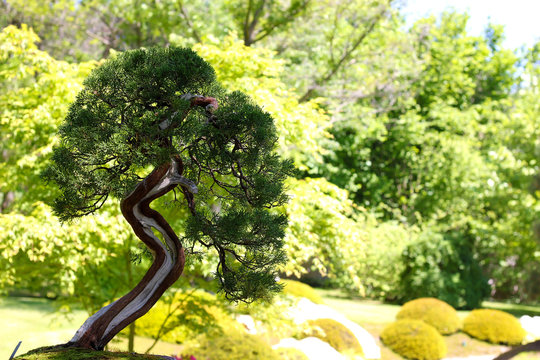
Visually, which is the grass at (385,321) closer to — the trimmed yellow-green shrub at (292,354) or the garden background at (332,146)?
the garden background at (332,146)

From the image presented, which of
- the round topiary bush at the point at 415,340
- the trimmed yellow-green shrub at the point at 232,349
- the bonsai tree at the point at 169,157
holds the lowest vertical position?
the round topiary bush at the point at 415,340

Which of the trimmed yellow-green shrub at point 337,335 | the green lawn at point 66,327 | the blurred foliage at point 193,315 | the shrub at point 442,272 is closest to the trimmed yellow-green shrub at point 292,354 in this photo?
the blurred foliage at point 193,315

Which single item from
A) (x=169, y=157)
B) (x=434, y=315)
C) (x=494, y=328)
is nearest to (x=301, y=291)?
(x=434, y=315)

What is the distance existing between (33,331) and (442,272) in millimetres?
11869

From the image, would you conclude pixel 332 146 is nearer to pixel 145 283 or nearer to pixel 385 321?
pixel 385 321

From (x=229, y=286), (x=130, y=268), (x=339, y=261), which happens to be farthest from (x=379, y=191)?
(x=229, y=286)

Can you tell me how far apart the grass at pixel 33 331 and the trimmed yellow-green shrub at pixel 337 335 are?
116 inches

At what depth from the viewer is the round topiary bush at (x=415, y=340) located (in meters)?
12.1

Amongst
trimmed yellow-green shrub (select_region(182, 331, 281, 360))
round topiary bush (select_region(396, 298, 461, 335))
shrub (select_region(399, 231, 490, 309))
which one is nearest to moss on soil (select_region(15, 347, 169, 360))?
trimmed yellow-green shrub (select_region(182, 331, 281, 360))

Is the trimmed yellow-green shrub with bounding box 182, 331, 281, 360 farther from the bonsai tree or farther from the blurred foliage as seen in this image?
the bonsai tree

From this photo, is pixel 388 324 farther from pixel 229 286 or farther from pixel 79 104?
pixel 79 104

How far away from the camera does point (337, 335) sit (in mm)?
11164

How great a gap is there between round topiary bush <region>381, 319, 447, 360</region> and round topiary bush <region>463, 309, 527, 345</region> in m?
1.41

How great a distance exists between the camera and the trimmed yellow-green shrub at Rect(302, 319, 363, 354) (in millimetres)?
11055
